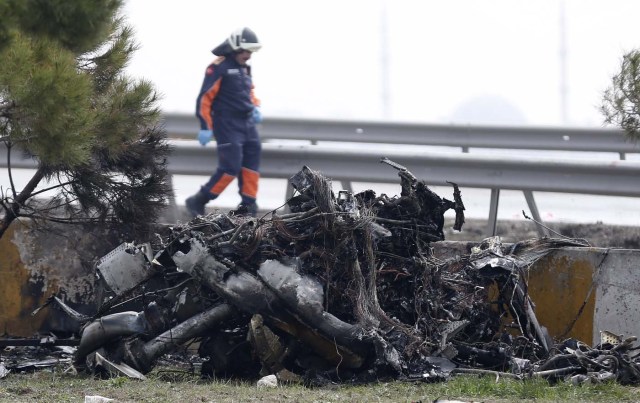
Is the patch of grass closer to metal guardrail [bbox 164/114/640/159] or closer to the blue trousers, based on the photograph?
the blue trousers

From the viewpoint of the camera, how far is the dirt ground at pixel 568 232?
10102mm

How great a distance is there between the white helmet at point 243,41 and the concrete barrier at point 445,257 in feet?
13.1

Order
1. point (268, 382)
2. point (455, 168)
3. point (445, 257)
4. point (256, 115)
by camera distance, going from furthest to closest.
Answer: point (256, 115)
point (455, 168)
point (445, 257)
point (268, 382)

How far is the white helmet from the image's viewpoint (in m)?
11.5

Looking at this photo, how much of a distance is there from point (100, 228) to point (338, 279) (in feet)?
6.62

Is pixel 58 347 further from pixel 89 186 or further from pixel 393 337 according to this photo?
pixel 393 337

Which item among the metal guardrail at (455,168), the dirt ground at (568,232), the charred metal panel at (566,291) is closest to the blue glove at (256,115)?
the metal guardrail at (455,168)

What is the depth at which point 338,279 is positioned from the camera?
662 cm

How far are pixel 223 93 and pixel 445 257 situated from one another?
15.5 feet

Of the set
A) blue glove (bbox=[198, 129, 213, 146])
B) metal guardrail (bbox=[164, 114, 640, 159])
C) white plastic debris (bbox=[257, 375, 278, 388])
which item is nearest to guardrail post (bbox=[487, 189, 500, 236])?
white plastic debris (bbox=[257, 375, 278, 388])

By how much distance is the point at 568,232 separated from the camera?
1070cm

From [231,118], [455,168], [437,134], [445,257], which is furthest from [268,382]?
[437,134]

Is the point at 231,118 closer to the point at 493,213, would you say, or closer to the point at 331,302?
the point at 493,213

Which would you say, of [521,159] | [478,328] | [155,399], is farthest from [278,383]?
[521,159]
